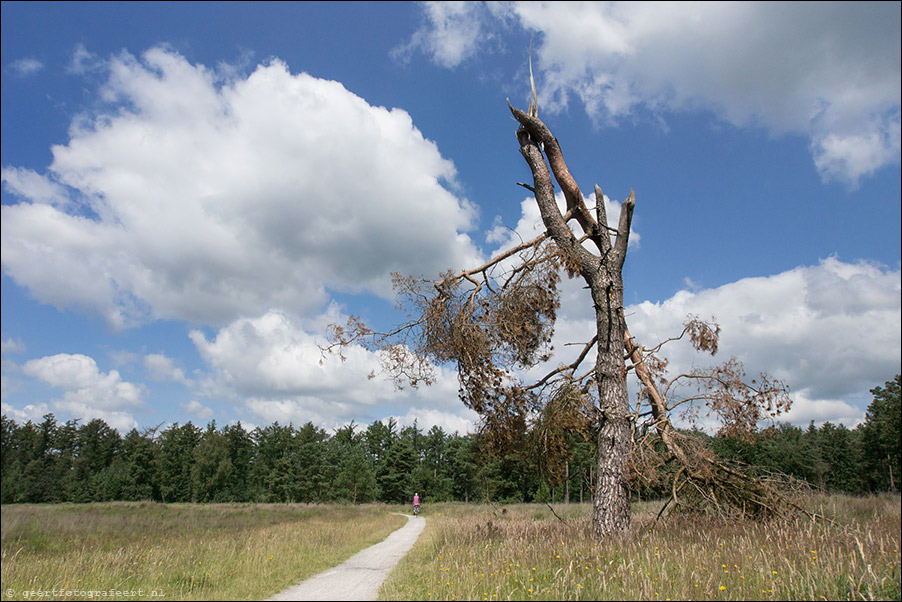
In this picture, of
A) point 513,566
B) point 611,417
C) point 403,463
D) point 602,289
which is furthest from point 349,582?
point 403,463

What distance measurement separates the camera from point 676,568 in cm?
577

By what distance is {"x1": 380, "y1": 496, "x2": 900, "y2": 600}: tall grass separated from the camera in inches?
194

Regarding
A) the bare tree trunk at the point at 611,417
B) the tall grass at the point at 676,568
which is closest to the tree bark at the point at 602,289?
the bare tree trunk at the point at 611,417

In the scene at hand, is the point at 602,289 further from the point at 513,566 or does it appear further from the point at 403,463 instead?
the point at 403,463

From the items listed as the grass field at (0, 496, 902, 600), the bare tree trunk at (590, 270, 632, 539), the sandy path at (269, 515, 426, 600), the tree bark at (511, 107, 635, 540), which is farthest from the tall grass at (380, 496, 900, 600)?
the tree bark at (511, 107, 635, 540)

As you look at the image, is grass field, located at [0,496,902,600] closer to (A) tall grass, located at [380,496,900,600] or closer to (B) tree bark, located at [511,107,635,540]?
(A) tall grass, located at [380,496,900,600]

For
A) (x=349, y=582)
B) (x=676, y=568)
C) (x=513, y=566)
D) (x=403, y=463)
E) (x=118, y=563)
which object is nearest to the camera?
(x=118, y=563)

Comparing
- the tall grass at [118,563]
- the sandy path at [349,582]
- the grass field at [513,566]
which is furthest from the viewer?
the sandy path at [349,582]

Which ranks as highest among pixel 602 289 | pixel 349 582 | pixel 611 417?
pixel 602 289

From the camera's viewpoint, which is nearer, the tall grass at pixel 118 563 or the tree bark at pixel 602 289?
the tall grass at pixel 118 563

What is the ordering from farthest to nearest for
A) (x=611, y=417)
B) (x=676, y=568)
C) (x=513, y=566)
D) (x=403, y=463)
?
(x=403, y=463)
(x=611, y=417)
(x=513, y=566)
(x=676, y=568)

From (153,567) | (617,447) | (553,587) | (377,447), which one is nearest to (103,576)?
(153,567)

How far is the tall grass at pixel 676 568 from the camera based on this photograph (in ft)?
16.2

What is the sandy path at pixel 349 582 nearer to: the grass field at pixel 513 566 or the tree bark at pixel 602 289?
the grass field at pixel 513 566
